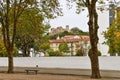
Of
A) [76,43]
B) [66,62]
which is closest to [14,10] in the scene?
[66,62]

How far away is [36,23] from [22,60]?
14.2 ft

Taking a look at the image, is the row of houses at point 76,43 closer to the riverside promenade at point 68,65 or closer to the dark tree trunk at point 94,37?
the riverside promenade at point 68,65

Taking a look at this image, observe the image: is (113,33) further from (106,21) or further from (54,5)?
(106,21)

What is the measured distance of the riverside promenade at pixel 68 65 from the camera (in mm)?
29183

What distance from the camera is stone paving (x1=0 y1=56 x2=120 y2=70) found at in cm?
2933

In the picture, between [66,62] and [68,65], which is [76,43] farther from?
[68,65]

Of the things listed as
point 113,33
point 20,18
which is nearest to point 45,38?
point 113,33

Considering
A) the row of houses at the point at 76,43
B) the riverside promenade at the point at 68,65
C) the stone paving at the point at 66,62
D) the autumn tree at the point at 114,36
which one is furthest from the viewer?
the row of houses at the point at 76,43

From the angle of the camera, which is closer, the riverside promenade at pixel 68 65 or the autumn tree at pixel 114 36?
the riverside promenade at pixel 68 65

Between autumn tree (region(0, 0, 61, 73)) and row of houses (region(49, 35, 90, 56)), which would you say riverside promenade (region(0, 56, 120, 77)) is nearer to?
autumn tree (region(0, 0, 61, 73))

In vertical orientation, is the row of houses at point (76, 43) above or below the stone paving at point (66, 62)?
above

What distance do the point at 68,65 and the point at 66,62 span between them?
389mm

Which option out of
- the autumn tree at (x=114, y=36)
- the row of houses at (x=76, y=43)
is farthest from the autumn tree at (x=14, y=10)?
the row of houses at (x=76, y=43)

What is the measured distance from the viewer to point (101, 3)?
29000 millimetres
